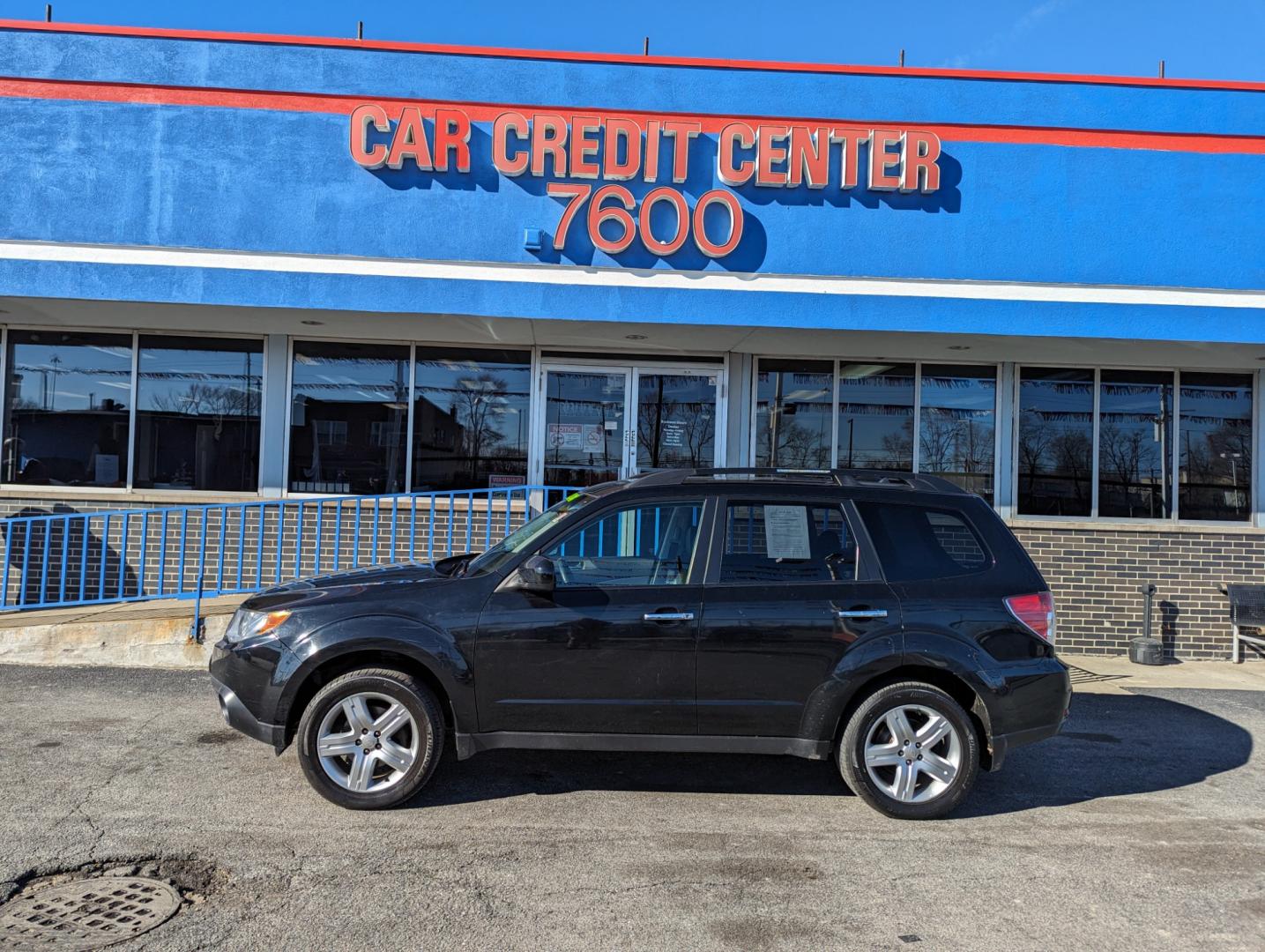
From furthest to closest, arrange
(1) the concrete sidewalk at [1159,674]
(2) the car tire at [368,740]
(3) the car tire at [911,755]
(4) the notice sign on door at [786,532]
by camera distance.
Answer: (1) the concrete sidewalk at [1159,674], (4) the notice sign on door at [786,532], (3) the car tire at [911,755], (2) the car tire at [368,740]

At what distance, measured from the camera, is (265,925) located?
11.8ft

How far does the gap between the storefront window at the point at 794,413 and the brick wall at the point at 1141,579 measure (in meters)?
2.41

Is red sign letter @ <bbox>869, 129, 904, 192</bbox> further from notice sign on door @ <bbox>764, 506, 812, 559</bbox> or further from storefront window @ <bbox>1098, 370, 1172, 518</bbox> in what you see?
notice sign on door @ <bbox>764, 506, 812, 559</bbox>

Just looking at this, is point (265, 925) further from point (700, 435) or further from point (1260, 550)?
point (1260, 550)

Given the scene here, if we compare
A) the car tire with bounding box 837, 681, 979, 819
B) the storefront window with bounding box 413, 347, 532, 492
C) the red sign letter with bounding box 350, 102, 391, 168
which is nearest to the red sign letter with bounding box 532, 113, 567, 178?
the red sign letter with bounding box 350, 102, 391, 168

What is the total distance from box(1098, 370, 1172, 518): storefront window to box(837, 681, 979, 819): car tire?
6573 mm

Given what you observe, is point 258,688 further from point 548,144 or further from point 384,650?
point 548,144

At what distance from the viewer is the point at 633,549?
204 inches

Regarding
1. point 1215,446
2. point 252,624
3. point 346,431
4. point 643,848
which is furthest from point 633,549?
point 1215,446

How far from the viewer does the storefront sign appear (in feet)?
30.9

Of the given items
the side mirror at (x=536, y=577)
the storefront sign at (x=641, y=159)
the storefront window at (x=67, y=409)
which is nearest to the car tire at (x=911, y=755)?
the side mirror at (x=536, y=577)

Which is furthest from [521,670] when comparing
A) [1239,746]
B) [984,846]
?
[1239,746]

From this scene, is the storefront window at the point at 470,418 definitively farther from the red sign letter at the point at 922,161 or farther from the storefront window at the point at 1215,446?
the storefront window at the point at 1215,446

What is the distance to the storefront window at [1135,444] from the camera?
1041 centimetres
